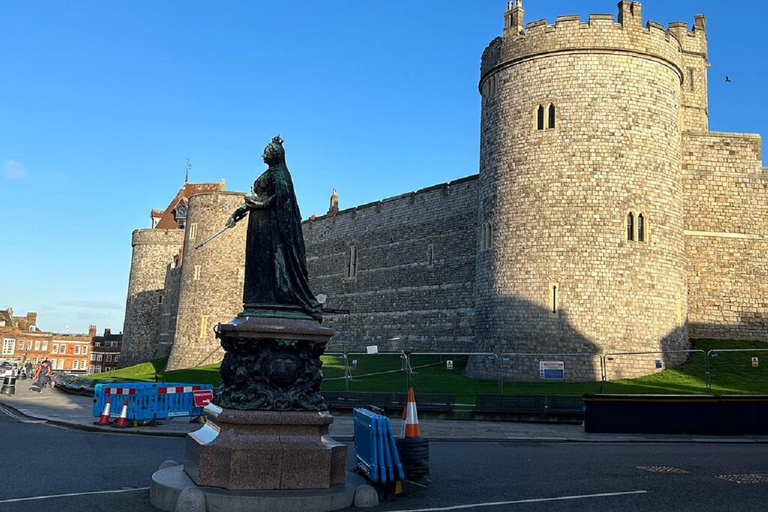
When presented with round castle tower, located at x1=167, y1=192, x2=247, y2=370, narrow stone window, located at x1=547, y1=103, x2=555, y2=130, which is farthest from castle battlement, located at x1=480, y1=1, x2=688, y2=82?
round castle tower, located at x1=167, y1=192, x2=247, y2=370

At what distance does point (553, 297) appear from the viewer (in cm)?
2217

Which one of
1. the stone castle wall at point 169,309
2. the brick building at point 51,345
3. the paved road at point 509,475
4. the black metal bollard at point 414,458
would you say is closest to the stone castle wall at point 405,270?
the stone castle wall at point 169,309

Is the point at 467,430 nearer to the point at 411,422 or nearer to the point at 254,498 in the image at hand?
the point at 411,422

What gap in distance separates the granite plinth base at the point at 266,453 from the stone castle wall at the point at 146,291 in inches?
1952

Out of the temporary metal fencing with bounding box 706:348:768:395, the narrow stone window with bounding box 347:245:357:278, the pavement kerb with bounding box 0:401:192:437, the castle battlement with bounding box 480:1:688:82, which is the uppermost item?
the castle battlement with bounding box 480:1:688:82

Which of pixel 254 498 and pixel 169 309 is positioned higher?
pixel 169 309

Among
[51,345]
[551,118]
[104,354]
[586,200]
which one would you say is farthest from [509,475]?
[51,345]

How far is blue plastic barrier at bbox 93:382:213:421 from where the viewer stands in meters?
15.3

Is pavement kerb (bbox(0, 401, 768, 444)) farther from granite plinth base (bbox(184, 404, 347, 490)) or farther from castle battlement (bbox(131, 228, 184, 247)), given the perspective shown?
castle battlement (bbox(131, 228, 184, 247))

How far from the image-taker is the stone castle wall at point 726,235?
24.6 meters

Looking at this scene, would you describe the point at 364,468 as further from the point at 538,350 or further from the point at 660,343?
the point at 660,343

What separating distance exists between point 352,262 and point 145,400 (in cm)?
2370

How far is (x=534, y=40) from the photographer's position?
933 inches

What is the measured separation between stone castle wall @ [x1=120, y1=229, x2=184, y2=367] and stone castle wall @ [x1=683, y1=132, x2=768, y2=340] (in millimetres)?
40776
